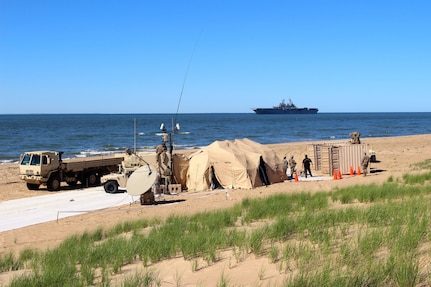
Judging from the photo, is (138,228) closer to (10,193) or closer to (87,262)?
(87,262)

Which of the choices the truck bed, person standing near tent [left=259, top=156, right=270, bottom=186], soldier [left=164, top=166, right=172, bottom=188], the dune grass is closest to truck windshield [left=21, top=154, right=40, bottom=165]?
the truck bed

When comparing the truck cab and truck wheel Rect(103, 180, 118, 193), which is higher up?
the truck cab

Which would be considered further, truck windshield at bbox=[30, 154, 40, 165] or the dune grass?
truck windshield at bbox=[30, 154, 40, 165]

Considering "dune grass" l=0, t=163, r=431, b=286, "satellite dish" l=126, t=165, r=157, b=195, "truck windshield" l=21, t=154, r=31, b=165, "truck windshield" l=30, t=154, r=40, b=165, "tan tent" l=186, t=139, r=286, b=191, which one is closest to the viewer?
"dune grass" l=0, t=163, r=431, b=286

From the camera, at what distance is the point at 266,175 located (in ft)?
74.1

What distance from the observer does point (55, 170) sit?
2350cm

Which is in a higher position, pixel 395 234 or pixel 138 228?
pixel 395 234

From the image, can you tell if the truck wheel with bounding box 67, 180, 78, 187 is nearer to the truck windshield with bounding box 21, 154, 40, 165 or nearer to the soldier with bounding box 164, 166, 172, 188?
the truck windshield with bounding box 21, 154, 40, 165

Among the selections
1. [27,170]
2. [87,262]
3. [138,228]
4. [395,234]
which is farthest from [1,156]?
[395,234]

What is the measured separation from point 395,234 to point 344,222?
203 centimetres

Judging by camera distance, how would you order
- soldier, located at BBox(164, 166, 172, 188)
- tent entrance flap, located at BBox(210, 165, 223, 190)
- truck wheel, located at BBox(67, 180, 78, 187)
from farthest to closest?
truck wheel, located at BBox(67, 180, 78, 187)
tent entrance flap, located at BBox(210, 165, 223, 190)
soldier, located at BBox(164, 166, 172, 188)

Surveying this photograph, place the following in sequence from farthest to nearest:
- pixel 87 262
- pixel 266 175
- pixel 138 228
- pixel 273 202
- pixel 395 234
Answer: pixel 266 175 < pixel 273 202 < pixel 138 228 < pixel 87 262 < pixel 395 234

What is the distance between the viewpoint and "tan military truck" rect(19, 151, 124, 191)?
23.1m

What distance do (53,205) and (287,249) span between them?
13713 millimetres
